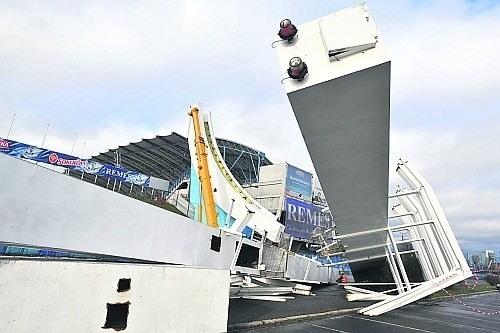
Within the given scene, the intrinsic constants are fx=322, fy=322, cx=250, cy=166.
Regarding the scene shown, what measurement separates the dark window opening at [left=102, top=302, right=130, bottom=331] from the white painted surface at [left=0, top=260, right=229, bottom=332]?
48 mm

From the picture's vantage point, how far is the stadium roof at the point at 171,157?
41.4 m

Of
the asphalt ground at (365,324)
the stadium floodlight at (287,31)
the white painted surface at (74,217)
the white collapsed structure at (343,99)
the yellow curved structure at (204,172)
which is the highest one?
the yellow curved structure at (204,172)

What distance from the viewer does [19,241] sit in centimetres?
317

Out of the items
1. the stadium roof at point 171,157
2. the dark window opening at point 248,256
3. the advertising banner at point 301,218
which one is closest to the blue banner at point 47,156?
the dark window opening at point 248,256

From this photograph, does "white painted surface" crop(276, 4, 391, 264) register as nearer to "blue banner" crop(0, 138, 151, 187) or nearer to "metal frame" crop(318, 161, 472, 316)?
"metal frame" crop(318, 161, 472, 316)

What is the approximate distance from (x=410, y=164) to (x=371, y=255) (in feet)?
13.4

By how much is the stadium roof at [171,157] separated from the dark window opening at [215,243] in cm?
3190

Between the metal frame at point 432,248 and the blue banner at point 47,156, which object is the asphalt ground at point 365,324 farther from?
the blue banner at point 47,156

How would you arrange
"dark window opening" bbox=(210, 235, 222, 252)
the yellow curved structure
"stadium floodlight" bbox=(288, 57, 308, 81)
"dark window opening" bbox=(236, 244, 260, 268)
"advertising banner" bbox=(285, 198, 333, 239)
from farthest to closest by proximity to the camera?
1. "advertising banner" bbox=(285, 198, 333, 239)
2. the yellow curved structure
3. "dark window opening" bbox=(236, 244, 260, 268)
4. "dark window opening" bbox=(210, 235, 222, 252)
5. "stadium floodlight" bbox=(288, 57, 308, 81)

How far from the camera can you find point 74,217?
364 centimetres

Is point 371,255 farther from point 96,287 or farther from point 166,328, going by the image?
point 96,287

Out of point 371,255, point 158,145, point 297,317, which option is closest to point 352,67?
point 297,317

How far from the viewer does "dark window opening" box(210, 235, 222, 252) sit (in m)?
7.86

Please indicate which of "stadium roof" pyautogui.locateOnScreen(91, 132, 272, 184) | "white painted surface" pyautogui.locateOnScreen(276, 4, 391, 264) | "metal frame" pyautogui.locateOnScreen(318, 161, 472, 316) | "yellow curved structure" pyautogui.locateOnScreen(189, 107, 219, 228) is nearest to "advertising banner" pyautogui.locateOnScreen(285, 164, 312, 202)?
"stadium roof" pyautogui.locateOnScreen(91, 132, 272, 184)
